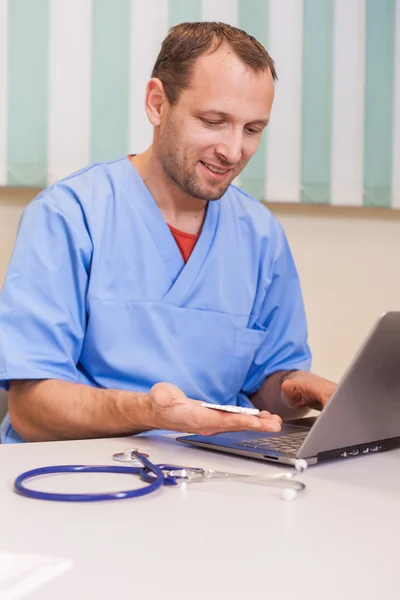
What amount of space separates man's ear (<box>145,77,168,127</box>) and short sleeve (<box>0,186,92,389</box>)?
0.82 ft

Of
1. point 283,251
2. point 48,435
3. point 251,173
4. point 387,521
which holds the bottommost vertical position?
point 48,435

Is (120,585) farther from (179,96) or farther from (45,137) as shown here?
(45,137)

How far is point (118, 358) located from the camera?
1.35 meters

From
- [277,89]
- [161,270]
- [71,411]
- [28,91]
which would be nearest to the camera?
[71,411]

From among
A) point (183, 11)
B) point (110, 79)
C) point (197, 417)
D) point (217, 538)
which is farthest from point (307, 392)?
point (183, 11)

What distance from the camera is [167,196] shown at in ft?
4.93

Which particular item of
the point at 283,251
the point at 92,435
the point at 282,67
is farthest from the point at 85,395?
the point at 282,67

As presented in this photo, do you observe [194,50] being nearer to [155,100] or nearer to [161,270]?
[155,100]

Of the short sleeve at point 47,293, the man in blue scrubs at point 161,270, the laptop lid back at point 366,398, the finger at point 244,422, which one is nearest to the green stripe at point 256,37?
the man in blue scrubs at point 161,270

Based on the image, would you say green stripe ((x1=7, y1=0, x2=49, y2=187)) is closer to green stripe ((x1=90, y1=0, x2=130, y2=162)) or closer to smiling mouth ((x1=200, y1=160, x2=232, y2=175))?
green stripe ((x1=90, y1=0, x2=130, y2=162))

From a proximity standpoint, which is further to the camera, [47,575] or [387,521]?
[387,521]

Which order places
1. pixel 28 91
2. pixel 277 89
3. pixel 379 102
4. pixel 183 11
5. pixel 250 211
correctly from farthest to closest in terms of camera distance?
pixel 379 102 < pixel 277 89 < pixel 183 11 < pixel 28 91 < pixel 250 211

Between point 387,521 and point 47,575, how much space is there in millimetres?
327

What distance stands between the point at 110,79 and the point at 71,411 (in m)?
0.96
